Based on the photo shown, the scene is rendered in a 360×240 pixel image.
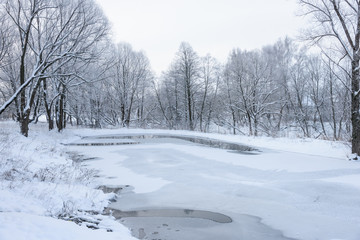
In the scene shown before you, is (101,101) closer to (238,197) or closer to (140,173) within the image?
(140,173)

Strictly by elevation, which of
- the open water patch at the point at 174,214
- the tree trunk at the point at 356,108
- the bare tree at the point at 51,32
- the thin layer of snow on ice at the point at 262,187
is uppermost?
the bare tree at the point at 51,32

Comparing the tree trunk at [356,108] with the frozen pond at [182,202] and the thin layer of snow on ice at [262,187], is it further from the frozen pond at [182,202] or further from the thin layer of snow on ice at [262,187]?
the frozen pond at [182,202]

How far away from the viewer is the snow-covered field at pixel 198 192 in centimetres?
462

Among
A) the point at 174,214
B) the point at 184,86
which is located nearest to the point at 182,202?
the point at 174,214

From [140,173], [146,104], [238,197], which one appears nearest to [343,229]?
[238,197]

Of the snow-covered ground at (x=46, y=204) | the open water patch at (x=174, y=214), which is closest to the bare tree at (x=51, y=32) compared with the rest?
the snow-covered ground at (x=46, y=204)

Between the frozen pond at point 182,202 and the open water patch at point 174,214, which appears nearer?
the frozen pond at point 182,202

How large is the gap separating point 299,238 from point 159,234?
2505 mm

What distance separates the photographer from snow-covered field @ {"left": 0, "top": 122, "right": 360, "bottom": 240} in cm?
462

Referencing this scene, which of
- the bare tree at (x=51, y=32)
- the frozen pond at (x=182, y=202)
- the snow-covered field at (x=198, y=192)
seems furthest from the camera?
the bare tree at (x=51, y=32)

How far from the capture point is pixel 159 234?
16.2ft

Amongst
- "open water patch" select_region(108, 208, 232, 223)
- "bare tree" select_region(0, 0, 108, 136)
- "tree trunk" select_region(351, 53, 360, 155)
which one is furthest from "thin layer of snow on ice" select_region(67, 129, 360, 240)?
"bare tree" select_region(0, 0, 108, 136)

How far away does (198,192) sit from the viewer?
746 centimetres

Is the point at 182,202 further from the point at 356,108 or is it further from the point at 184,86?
the point at 184,86
